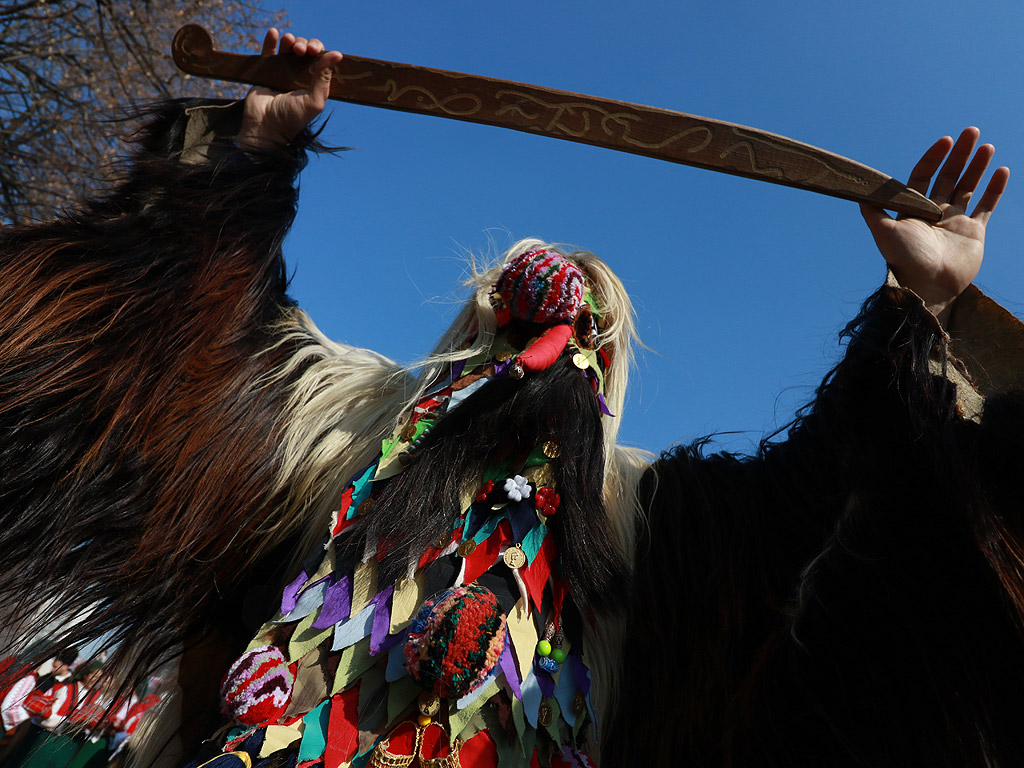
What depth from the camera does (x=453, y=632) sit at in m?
0.80

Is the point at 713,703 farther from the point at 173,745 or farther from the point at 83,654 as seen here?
the point at 83,654

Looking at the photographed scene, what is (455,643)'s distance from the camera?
79cm

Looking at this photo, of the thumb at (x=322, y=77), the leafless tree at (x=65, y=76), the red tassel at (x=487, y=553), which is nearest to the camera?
the red tassel at (x=487, y=553)

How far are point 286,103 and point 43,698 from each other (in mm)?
1040

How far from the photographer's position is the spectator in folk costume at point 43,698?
0.98m

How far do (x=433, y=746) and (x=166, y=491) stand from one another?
0.54 metres

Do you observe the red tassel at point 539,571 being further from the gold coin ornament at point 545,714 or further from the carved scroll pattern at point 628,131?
the carved scroll pattern at point 628,131

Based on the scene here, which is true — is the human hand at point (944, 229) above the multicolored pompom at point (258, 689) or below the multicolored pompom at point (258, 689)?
above

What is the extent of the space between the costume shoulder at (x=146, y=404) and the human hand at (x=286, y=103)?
0.08 metres

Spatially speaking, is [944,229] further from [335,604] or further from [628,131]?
[335,604]

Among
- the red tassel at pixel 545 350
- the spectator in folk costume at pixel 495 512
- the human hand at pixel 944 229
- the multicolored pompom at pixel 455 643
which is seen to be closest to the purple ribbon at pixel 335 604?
the spectator in folk costume at pixel 495 512

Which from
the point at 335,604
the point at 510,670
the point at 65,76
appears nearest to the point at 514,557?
the point at 510,670

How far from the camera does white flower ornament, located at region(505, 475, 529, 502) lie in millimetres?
936

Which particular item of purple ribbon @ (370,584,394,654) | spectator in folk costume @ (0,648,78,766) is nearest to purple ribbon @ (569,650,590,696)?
purple ribbon @ (370,584,394,654)
